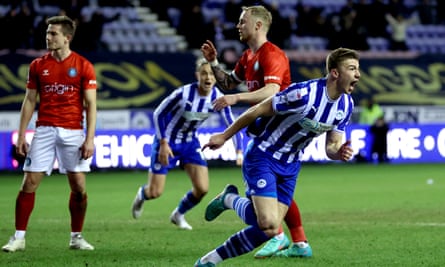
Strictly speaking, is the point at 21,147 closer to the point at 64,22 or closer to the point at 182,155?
the point at 64,22

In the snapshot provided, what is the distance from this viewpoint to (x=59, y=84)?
961cm

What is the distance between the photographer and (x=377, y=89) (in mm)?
27062

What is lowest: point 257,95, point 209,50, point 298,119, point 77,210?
point 77,210

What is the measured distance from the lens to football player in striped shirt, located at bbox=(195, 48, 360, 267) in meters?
7.62

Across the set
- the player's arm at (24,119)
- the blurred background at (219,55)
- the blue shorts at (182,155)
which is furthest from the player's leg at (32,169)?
the blurred background at (219,55)

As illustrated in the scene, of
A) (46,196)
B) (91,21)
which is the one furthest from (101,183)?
(91,21)

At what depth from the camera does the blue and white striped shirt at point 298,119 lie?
304 inches

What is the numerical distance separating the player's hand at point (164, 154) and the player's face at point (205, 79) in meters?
0.86

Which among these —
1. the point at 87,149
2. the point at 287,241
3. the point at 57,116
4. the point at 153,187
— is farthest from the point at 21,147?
the point at 153,187

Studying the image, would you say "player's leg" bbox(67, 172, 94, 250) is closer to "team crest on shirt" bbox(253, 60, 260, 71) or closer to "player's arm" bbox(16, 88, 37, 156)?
"player's arm" bbox(16, 88, 37, 156)

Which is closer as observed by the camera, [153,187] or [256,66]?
[256,66]

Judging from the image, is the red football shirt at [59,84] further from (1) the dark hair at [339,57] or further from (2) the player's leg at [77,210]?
(1) the dark hair at [339,57]

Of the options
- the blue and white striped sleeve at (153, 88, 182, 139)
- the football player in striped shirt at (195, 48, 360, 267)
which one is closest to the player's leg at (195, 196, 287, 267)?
the football player in striped shirt at (195, 48, 360, 267)

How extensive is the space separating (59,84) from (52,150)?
638 mm
